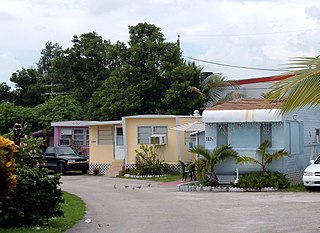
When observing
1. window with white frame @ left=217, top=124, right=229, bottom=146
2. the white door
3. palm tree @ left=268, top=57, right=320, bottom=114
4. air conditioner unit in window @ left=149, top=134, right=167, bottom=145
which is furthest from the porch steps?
palm tree @ left=268, top=57, right=320, bottom=114

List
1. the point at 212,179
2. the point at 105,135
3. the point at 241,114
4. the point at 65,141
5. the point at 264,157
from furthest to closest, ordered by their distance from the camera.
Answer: the point at 65,141
the point at 105,135
the point at 241,114
the point at 212,179
the point at 264,157

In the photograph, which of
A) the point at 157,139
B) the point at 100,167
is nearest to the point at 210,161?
the point at 157,139

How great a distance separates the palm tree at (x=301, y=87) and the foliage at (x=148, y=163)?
2108cm

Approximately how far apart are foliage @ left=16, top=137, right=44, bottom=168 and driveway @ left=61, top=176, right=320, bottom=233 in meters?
1.97

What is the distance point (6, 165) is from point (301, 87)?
4.99 metres

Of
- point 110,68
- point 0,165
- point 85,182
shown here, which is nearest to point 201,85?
point 110,68

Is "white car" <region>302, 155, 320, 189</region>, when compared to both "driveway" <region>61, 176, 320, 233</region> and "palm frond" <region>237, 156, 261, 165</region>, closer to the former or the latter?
"driveway" <region>61, 176, 320, 233</region>

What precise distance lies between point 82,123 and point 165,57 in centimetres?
665

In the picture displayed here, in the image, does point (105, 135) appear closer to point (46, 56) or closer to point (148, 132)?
point (148, 132)

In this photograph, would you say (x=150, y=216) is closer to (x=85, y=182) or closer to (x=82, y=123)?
(x=85, y=182)

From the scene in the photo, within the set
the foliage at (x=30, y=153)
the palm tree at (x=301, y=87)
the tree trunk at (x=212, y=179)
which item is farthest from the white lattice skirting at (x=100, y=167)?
the palm tree at (x=301, y=87)

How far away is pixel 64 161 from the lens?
33.2 m

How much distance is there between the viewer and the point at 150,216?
15555mm

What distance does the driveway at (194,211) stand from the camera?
13.4 m
